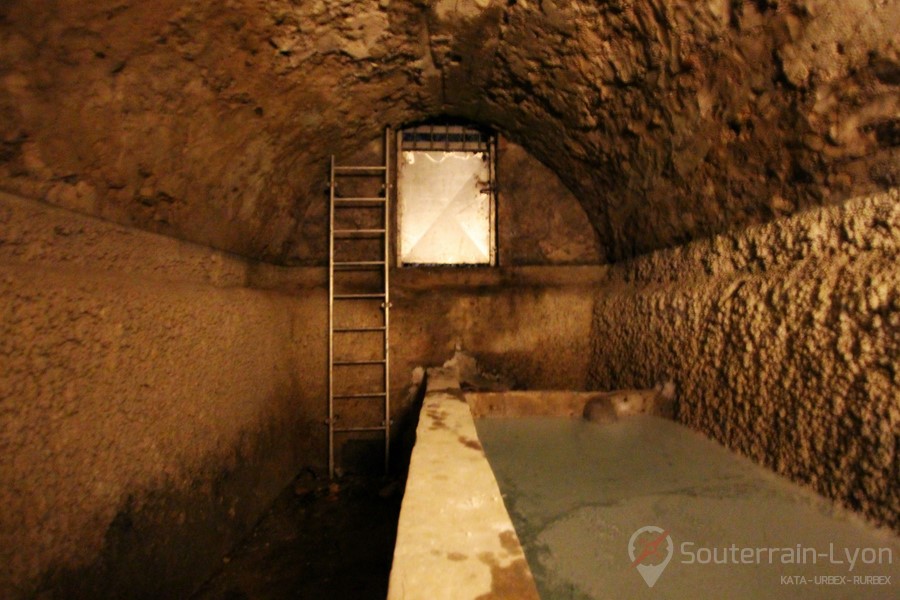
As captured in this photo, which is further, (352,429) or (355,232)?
(355,232)

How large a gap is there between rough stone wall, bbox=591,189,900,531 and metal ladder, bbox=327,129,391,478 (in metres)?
2.49

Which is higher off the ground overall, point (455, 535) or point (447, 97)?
point (447, 97)

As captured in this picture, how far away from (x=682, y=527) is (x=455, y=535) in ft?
3.10

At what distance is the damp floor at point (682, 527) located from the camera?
130 cm

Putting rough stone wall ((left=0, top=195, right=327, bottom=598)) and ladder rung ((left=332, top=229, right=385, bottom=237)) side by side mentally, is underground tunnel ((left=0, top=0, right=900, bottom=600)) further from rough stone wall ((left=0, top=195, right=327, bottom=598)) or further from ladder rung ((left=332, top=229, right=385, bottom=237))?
ladder rung ((left=332, top=229, right=385, bottom=237))

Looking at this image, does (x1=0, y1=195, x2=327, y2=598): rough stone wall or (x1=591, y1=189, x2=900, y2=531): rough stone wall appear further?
(x1=591, y1=189, x2=900, y2=531): rough stone wall

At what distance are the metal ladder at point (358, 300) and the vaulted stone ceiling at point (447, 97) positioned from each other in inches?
18.3

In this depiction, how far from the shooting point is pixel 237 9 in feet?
6.67

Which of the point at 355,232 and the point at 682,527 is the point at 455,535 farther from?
the point at 355,232

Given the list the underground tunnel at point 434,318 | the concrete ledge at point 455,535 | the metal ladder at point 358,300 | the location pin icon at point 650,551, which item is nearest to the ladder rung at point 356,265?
the metal ladder at point 358,300

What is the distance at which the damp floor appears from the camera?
4.28ft

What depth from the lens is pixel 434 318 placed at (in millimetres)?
4168

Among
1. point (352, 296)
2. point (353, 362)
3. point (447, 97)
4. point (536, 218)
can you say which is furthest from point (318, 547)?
point (447, 97)

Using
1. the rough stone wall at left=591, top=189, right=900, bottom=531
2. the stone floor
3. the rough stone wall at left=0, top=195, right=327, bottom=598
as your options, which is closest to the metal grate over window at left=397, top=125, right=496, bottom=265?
the rough stone wall at left=0, top=195, right=327, bottom=598
